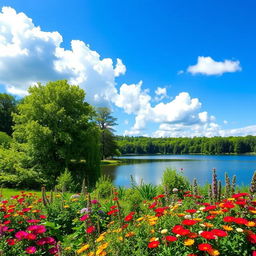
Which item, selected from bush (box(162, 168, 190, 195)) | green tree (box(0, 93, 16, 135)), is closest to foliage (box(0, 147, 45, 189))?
bush (box(162, 168, 190, 195))

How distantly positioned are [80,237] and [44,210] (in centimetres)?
116

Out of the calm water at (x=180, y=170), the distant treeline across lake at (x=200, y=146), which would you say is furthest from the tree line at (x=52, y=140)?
the distant treeline across lake at (x=200, y=146)

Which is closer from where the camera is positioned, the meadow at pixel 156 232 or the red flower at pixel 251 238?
the red flower at pixel 251 238

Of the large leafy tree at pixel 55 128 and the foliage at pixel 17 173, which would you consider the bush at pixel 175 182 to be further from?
the foliage at pixel 17 173

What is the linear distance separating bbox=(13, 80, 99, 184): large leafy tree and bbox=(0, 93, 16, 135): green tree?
24583 millimetres

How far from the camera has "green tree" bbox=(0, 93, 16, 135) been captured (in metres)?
37.7

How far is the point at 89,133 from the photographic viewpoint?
632 inches

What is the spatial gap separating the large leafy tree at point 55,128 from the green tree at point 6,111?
2458 centimetres

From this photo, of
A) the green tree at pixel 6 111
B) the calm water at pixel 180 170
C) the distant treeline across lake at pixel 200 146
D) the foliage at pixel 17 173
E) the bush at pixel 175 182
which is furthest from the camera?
the distant treeline across lake at pixel 200 146

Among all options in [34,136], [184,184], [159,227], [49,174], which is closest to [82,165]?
[49,174]

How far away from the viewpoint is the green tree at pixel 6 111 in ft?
124

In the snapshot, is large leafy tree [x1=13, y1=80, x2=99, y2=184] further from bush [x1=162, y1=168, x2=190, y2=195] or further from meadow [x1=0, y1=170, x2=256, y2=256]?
meadow [x1=0, y1=170, x2=256, y2=256]

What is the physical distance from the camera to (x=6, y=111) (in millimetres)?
39000

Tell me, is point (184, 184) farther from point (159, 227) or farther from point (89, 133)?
point (89, 133)
